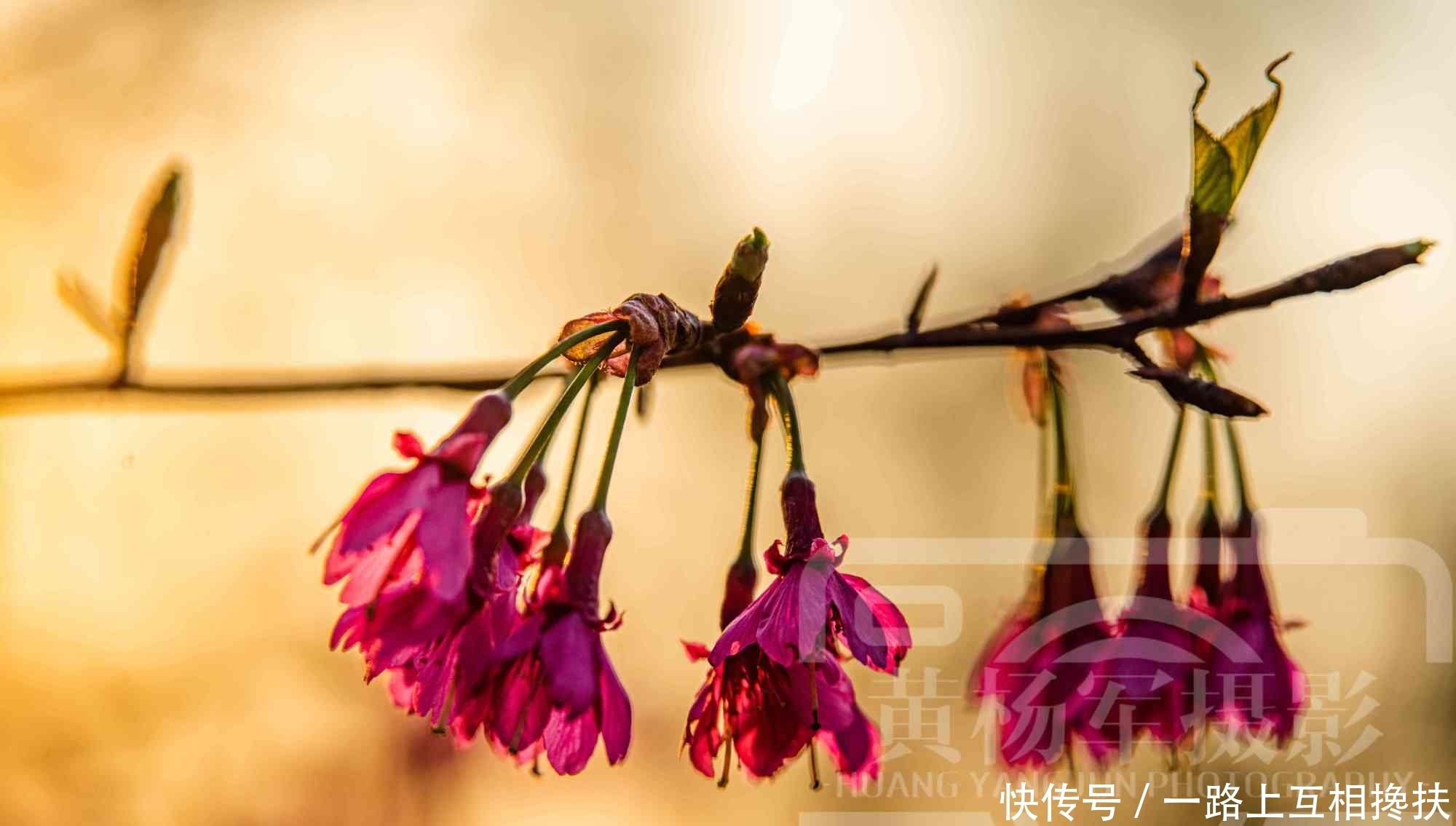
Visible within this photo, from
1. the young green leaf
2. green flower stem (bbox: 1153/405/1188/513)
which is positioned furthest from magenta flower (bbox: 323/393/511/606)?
green flower stem (bbox: 1153/405/1188/513)

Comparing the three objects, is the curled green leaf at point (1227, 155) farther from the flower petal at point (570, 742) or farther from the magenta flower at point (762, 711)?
the flower petal at point (570, 742)

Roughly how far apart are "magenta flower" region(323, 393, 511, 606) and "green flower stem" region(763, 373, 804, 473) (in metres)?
0.38

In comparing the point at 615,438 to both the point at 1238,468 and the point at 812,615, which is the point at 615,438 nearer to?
the point at 812,615

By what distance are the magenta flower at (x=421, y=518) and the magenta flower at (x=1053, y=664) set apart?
85cm

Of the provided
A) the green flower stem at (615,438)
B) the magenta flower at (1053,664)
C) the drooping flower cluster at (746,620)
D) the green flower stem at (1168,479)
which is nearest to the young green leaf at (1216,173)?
the drooping flower cluster at (746,620)

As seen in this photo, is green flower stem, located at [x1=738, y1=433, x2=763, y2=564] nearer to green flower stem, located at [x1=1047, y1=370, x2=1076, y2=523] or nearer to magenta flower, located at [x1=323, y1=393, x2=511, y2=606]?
magenta flower, located at [x1=323, y1=393, x2=511, y2=606]

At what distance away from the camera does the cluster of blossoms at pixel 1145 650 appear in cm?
152

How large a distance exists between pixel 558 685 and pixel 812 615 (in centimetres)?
28

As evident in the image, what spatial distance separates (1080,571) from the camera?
1.62 metres

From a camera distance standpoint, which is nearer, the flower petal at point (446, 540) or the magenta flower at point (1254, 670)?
the flower petal at point (446, 540)

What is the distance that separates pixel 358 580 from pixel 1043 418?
3.47 feet

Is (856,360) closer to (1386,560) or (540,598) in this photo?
(540,598)

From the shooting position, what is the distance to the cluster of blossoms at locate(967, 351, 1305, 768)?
1.52 meters

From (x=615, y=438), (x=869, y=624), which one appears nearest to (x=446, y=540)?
(x=615, y=438)
